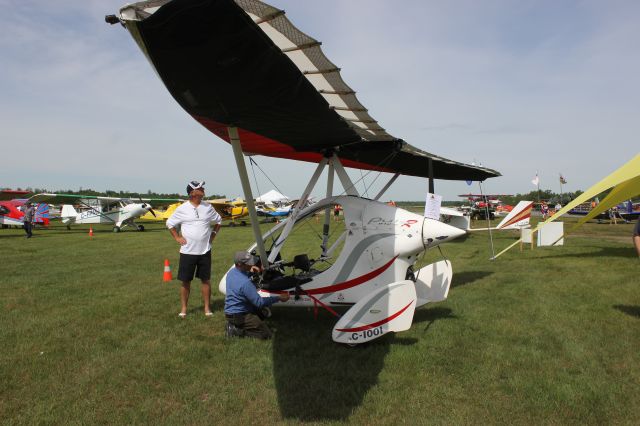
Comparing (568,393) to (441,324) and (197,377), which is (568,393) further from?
(197,377)

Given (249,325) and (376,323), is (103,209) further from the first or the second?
(376,323)

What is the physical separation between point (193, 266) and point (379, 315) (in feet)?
9.30

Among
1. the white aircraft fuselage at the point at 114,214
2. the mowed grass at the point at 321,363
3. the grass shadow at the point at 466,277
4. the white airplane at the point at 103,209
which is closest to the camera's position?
the mowed grass at the point at 321,363

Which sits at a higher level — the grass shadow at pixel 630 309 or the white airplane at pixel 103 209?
the white airplane at pixel 103 209

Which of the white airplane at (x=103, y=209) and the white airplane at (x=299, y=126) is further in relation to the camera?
the white airplane at (x=103, y=209)

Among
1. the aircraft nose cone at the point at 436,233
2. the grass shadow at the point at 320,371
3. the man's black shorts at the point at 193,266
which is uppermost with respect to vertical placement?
the aircraft nose cone at the point at 436,233

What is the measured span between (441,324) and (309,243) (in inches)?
414

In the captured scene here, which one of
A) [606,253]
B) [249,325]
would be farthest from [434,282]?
[606,253]

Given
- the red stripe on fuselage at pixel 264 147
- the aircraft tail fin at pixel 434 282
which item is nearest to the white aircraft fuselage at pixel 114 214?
the red stripe on fuselage at pixel 264 147

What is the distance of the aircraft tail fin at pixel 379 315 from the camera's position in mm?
4031

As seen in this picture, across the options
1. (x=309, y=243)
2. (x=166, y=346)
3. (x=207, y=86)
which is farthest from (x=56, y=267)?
(x=207, y=86)

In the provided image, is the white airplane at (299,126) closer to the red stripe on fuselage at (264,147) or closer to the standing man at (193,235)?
the red stripe on fuselage at (264,147)

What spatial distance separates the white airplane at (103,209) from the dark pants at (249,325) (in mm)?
23174

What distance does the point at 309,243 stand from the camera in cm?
1545
